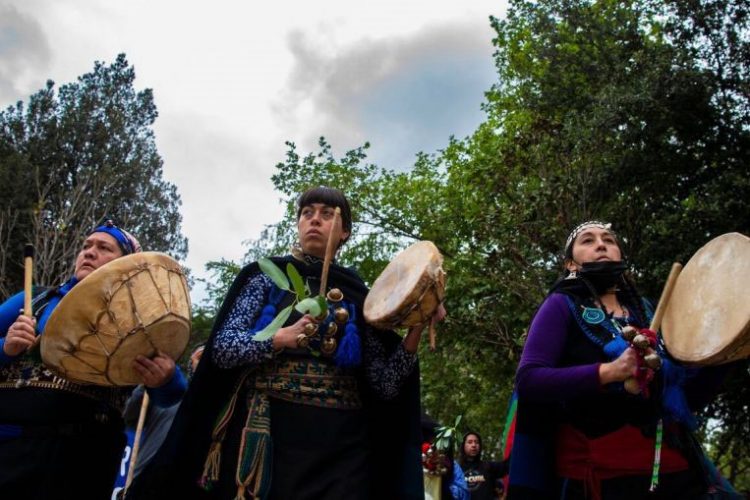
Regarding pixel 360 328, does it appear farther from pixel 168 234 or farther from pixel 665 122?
pixel 168 234

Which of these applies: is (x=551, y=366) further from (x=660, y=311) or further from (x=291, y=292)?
(x=291, y=292)

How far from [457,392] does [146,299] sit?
56.7 feet

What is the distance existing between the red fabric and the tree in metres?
20.0

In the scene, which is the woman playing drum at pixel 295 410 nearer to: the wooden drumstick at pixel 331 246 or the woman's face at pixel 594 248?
the wooden drumstick at pixel 331 246

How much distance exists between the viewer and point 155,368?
314 centimetres

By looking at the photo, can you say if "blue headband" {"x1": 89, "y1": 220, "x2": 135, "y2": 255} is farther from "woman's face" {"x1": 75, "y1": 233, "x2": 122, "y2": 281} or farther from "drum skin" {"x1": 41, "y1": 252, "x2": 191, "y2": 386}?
"drum skin" {"x1": 41, "y1": 252, "x2": 191, "y2": 386}

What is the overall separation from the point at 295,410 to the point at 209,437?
437mm

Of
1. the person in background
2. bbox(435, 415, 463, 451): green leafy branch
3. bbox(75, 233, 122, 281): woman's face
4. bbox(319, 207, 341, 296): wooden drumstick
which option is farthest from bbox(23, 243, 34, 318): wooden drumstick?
the person in background

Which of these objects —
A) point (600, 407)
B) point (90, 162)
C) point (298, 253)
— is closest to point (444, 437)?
point (298, 253)

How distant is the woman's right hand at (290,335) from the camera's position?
298 cm

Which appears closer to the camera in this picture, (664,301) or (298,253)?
(664,301)

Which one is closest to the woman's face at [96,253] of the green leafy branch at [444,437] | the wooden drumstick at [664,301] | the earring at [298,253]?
the earring at [298,253]

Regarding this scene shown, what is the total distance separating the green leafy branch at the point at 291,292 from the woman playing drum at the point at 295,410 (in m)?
0.05

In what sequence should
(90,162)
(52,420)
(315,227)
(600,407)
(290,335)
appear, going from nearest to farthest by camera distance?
(290,335), (600,407), (52,420), (315,227), (90,162)
